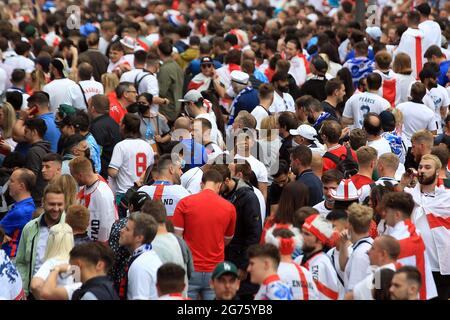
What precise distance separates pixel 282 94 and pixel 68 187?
5175 mm

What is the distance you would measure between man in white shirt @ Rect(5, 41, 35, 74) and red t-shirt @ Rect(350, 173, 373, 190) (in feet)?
22.7

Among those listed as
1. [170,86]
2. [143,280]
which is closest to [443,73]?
[170,86]

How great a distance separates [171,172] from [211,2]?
18686mm

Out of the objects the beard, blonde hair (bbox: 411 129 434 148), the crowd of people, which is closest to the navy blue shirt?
the crowd of people

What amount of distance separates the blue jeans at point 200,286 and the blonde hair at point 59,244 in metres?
1.37

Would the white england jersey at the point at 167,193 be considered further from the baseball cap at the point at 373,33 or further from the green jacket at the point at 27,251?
the baseball cap at the point at 373,33

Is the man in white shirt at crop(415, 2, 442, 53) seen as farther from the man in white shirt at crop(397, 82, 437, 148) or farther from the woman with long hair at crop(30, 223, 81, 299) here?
the woman with long hair at crop(30, 223, 81, 299)

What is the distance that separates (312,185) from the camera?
31.1ft

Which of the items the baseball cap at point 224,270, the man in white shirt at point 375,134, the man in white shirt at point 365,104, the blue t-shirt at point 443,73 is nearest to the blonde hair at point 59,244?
the baseball cap at point 224,270

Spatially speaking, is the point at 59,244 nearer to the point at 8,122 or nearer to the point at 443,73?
the point at 8,122

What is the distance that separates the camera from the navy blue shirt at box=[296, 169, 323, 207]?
944 cm

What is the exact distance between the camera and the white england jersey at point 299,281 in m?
6.92

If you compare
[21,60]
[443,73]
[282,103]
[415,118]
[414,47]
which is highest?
[414,47]
